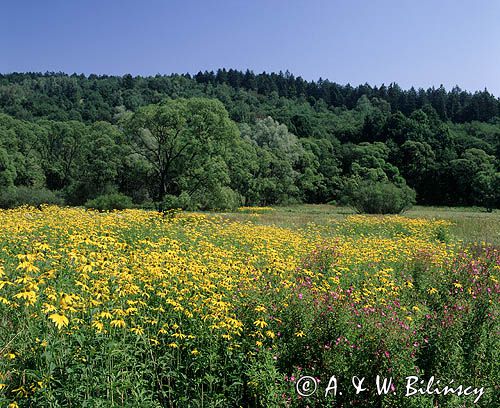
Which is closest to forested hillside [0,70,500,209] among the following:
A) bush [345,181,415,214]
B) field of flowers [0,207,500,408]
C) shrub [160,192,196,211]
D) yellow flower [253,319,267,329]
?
shrub [160,192,196,211]

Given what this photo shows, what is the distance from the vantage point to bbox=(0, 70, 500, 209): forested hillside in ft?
95.8

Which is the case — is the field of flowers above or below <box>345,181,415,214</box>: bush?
below

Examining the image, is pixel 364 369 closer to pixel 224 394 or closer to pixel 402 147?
pixel 224 394

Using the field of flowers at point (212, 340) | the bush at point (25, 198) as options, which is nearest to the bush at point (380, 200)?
the bush at point (25, 198)

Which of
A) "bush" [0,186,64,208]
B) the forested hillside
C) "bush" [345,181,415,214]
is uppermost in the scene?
the forested hillside

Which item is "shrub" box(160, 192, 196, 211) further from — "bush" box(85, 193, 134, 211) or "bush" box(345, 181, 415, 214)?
"bush" box(345, 181, 415, 214)

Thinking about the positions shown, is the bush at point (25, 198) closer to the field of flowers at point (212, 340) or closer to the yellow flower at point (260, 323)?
the field of flowers at point (212, 340)

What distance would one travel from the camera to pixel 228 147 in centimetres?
3047

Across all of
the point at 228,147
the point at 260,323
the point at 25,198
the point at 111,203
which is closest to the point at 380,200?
the point at 228,147

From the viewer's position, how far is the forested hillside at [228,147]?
29203mm

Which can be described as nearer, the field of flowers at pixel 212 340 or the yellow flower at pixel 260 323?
the field of flowers at pixel 212 340

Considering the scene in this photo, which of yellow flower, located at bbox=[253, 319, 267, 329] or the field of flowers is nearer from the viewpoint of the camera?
the field of flowers

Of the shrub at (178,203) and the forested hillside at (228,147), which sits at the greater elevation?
the forested hillside at (228,147)

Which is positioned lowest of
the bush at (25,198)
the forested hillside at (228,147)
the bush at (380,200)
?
the bush at (25,198)
